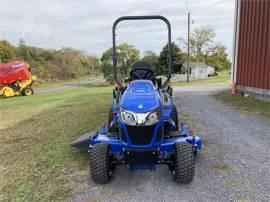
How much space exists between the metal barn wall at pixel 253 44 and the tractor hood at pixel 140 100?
26.3 feet

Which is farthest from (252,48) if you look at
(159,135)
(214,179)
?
(159,135)

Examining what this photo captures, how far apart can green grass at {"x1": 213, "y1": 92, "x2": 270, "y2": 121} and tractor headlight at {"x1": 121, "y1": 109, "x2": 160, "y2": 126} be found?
5338mm

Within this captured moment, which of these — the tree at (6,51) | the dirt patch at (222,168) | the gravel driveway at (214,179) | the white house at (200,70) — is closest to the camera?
the gravel driveway at (214,179)

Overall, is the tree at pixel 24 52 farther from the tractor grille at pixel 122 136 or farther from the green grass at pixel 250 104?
the tractor grille at pixel 122 136

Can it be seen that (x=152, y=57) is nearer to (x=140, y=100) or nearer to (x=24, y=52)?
(x=140, y=100)

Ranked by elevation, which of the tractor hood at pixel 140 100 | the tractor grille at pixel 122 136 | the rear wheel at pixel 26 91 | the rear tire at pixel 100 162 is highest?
the tractor hood at pixel 140 100

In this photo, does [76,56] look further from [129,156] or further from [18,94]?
[129,156]

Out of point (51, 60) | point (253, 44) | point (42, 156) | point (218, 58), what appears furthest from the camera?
point (218, 58)

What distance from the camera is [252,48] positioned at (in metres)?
A: 12.6

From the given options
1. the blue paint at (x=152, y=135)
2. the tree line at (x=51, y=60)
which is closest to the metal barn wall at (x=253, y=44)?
the blue paint at (x=152, y=135)

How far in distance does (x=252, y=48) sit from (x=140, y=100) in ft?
31.0

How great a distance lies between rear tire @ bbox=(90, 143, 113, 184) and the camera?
4.32 metres

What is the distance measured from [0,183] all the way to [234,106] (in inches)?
308

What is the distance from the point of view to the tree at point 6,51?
123 feet
